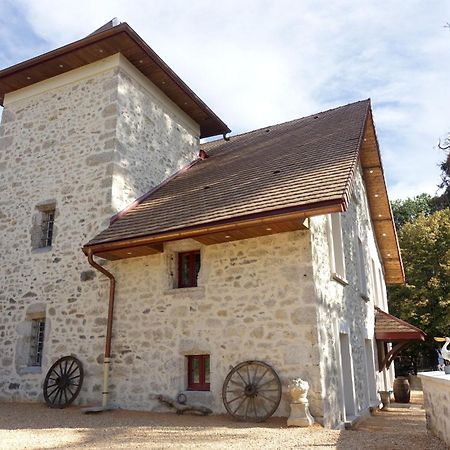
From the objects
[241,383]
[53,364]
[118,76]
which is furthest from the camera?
[118,76]

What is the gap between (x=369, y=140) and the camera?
38.1ft

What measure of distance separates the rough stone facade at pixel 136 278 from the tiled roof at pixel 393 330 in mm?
426

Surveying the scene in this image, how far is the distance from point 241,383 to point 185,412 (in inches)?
43.5

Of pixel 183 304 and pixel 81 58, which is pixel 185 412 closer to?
pixel 183 304

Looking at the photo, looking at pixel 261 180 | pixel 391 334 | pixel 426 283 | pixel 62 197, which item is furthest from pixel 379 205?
pixel 426 283

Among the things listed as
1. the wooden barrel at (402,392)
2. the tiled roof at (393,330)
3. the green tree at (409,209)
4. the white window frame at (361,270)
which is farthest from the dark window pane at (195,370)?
the green tree at (409,209)

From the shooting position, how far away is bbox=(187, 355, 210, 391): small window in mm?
7812

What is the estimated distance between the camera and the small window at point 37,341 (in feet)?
31.4

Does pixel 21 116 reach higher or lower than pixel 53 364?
higher

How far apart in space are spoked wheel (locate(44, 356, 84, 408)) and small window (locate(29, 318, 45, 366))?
2.45ft

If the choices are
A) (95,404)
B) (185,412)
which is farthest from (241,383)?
(95,404)

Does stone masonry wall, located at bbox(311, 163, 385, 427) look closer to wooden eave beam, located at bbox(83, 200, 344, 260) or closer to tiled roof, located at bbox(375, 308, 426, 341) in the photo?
tiled roof, located at bbox(375, 308, 426, 341)

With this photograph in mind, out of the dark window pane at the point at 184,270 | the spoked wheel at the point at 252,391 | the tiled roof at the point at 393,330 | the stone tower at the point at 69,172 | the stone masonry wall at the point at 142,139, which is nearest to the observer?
the spoked wheel at the point at 252,391

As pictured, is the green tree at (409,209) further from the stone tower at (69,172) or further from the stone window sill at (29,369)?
the stone window sill at (29,369)
